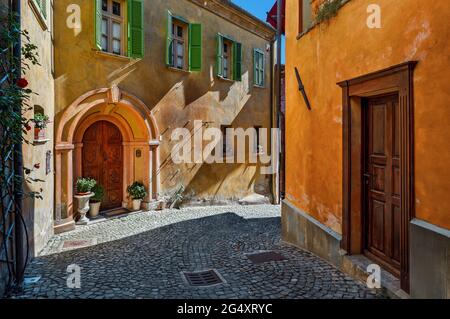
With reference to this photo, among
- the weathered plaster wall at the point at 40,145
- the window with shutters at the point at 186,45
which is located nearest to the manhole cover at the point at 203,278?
the weathered plaster wall at the point at 40,145

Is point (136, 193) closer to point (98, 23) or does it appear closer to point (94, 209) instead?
point (94, 209)

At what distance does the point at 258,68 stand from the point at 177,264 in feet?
33.8

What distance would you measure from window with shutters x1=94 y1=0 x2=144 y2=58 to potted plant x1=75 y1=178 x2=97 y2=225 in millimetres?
3347

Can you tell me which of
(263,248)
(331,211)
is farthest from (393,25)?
(263,248)

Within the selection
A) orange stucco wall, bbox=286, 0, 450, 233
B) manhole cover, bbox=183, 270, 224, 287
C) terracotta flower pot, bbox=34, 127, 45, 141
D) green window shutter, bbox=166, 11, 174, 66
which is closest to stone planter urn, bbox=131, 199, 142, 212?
terracotta flower pot, bbox=34, 127, 45, 141

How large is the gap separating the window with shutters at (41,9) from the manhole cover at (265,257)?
5.36m

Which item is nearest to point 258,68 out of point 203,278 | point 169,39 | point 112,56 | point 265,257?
point 169,39

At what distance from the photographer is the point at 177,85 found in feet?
33.6

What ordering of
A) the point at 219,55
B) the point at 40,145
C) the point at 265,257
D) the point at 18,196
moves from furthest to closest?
the point at 219,55 → the point at 40,145 → the point at 265,257 → the point at 18,196

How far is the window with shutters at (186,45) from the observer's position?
1036cm

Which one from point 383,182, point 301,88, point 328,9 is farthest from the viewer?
point 301,88

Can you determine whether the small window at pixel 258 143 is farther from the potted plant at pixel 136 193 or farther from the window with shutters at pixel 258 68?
the potted plant at pixel 136 193

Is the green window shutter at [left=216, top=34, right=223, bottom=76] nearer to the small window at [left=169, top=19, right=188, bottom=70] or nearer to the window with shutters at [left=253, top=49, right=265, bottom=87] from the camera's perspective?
the small window at [left=169, top=19, right=188, bottom=70]

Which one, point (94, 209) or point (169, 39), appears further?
point (169, 39)
